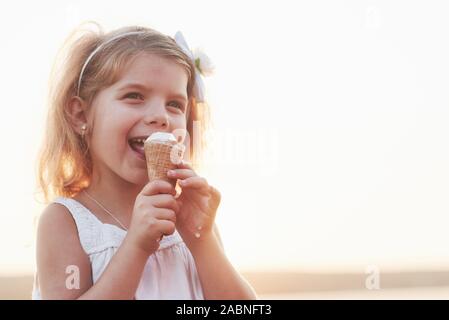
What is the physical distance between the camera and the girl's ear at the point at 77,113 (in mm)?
2123

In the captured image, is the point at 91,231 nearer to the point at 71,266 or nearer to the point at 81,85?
the point at 71,266

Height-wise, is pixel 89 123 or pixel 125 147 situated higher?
pixel 89 123

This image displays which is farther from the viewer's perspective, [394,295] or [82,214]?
[394,295]

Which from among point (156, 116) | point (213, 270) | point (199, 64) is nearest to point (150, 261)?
point (213, 270)

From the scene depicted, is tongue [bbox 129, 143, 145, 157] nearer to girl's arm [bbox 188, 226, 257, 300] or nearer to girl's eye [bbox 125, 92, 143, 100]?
girl's eye [bbox 125, 92, 143, 100]

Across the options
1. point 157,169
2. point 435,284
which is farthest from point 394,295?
point 157,169

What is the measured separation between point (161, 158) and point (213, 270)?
0.40 m

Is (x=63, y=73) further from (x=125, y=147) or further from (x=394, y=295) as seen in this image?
(x=394, y=295)

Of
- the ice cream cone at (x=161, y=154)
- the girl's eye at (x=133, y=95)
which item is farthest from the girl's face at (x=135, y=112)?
the ice cream cone at (x=161, y=154)

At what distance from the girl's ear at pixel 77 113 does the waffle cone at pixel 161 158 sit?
406mm

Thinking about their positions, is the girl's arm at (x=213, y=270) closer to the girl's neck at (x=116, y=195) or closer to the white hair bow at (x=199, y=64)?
the girl's neck at (x=116, y=195)

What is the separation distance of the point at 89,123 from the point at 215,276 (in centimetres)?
65
